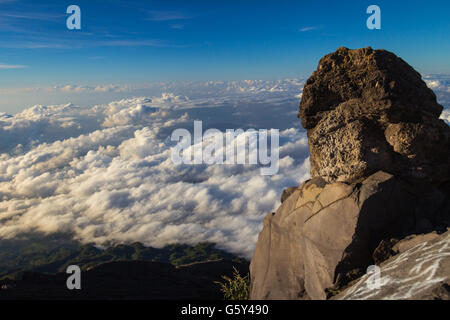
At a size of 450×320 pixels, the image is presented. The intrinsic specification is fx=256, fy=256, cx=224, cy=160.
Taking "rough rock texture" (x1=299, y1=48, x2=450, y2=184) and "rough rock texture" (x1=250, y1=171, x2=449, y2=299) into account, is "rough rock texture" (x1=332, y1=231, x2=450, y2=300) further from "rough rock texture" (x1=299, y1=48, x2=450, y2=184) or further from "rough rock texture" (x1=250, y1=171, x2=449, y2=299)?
"rough rock texture" (x1=299, y1=48, x2=450, y2=184)

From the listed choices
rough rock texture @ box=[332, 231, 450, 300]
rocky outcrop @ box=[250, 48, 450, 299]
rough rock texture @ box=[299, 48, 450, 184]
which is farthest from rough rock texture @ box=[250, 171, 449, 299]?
rough rock texture @ box=[332, 231, 450, 300]

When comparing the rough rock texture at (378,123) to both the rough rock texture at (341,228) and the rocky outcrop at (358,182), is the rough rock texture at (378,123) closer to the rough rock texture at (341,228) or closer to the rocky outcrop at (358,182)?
the rocky outcrop at (358,182)

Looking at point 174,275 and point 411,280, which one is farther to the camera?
point 174,275

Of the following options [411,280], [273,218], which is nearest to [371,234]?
[411,280]

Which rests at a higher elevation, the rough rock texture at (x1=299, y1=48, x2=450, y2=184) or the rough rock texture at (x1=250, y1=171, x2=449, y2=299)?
the rough rock texture at (x1=299, y1=48, x2=450, y2=184)

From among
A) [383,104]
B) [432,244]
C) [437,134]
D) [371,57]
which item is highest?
[371,57]

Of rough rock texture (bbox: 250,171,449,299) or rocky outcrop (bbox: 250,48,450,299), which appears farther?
rocky outcrop (bbox: 250,48,450,299)

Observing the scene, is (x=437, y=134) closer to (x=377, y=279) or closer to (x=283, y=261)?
(x=377, y=279)

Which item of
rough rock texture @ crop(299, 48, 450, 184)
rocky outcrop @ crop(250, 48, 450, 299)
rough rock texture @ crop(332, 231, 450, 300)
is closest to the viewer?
rough rock texture @ crop(332, 231, 450, 300)
